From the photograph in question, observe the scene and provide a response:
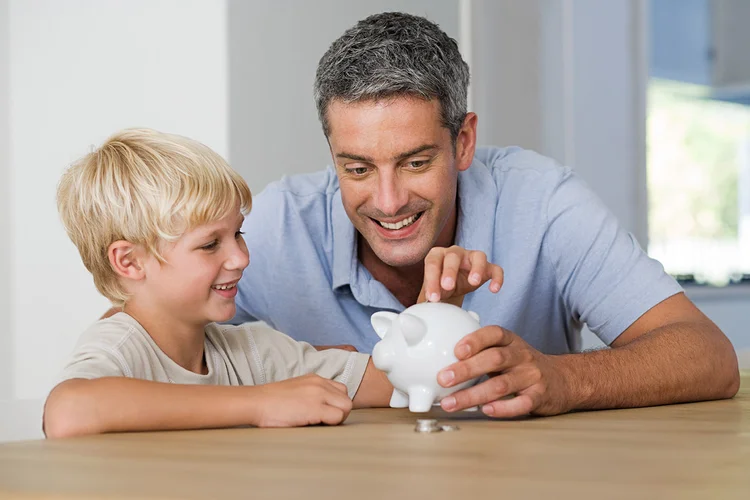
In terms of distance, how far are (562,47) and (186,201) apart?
235cm

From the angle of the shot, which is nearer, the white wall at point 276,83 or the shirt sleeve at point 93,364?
the shirt sleeve at point 93,364

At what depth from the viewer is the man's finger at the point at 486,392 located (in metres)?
1.01

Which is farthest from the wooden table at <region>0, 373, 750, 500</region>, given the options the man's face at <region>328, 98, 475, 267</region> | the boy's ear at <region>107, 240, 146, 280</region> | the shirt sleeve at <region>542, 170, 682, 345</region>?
the man's face at <region>328, 98, 475, 267</region>

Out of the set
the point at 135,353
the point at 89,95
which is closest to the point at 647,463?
the point at 135,353

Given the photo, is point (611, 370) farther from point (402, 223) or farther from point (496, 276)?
point (402, 223)

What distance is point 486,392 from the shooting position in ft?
3.40

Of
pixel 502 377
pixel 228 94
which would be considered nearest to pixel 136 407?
pixel 502 377

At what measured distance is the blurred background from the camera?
2125 mm

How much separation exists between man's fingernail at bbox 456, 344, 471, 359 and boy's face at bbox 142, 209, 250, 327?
391mm

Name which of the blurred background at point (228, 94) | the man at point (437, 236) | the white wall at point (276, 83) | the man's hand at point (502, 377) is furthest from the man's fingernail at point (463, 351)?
the white wall at point (276, 83)

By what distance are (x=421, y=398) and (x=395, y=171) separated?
0.58 meters

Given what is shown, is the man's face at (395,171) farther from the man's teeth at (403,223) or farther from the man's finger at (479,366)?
the man's finger at (479,366)

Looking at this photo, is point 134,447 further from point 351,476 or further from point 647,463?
point 647,463

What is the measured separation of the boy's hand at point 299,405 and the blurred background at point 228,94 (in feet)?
1.43
